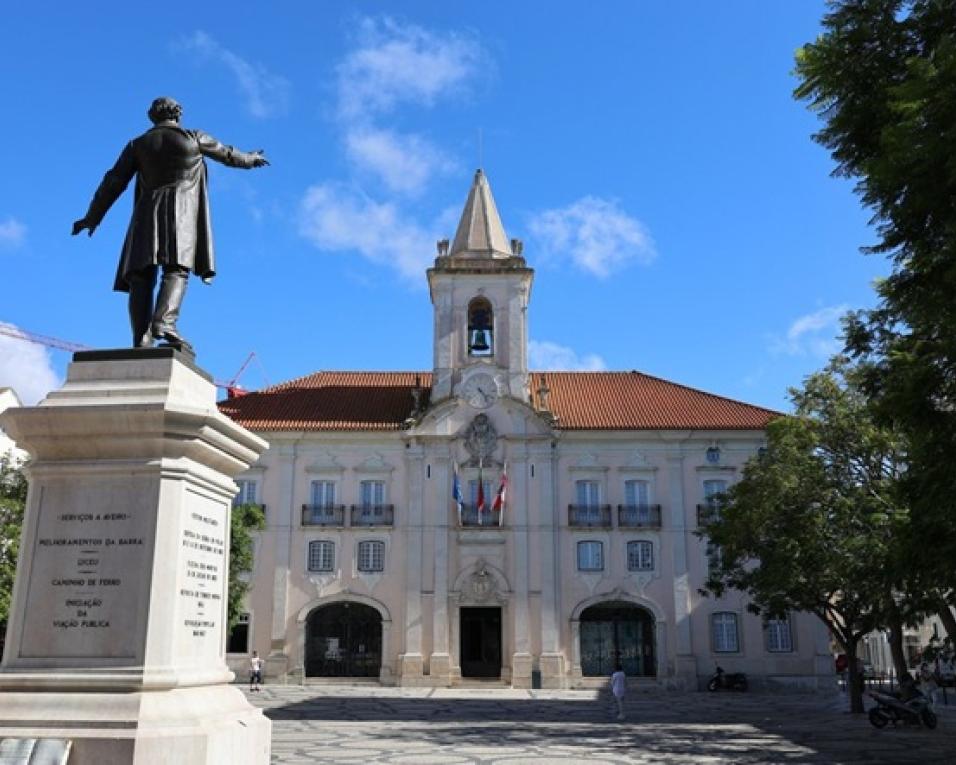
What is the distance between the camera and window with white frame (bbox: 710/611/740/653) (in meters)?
34.6

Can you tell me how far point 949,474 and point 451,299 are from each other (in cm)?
3002

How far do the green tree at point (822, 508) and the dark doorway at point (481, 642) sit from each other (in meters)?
14.5

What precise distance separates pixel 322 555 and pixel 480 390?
905 centimetres

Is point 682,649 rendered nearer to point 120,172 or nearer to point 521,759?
point 521,759

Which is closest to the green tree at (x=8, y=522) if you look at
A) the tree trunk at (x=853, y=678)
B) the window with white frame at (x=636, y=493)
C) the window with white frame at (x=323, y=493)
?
the window with white frame at (x=323, y=493)

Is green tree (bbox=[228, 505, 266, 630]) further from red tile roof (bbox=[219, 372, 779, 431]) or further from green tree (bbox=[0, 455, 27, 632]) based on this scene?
red tile roof (bbox=[219, 372, 779, 431])

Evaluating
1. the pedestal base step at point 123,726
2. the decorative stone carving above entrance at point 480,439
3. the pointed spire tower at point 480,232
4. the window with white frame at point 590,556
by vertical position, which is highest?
the pointed spire tower at point 480,232

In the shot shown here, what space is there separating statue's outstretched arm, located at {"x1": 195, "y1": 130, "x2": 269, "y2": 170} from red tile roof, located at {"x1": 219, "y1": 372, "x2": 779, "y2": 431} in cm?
2951

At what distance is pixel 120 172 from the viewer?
23.0 feet

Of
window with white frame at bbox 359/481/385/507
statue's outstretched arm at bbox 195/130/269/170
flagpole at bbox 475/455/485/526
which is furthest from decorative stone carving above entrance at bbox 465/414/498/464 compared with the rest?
statue's outstretched arm at bbox 195/130/269/170

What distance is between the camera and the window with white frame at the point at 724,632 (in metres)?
34.6

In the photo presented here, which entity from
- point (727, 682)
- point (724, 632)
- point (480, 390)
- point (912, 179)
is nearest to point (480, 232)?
point (480, 390)

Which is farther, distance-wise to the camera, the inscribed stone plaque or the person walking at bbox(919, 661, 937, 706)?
the person walking at bbox(919, 661, 937, 706)

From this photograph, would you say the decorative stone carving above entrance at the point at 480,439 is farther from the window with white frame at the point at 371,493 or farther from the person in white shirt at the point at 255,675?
the person in white shirt at the point at 255,675
